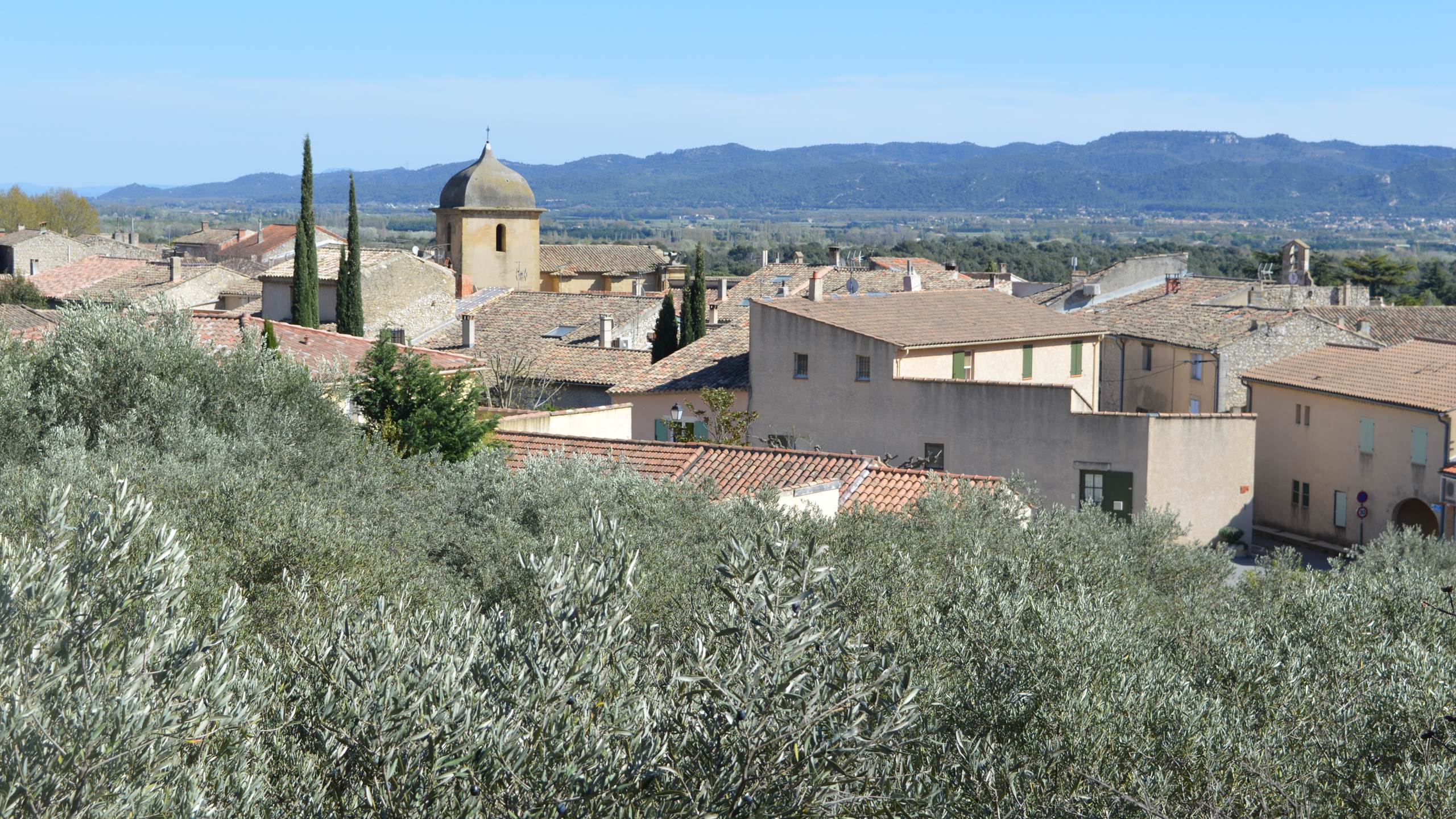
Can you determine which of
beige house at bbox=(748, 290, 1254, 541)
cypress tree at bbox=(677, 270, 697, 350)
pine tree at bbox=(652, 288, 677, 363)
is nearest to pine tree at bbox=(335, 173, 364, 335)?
pine tree at bbox=(652, 288, 677, 363)

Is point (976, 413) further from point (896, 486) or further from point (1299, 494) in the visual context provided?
point (1299, 494)

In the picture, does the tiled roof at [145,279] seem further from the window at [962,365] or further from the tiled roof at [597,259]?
the window at [962,365]

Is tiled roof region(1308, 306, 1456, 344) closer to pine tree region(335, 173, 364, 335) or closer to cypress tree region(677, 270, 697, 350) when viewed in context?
cypress tree region(677, 270, 697, 350)

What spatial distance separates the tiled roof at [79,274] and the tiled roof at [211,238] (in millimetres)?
28008

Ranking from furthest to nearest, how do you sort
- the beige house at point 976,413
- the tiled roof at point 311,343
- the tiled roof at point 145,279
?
1. the tiled roof at point 145,279
2. the beige house at point 976,413
3. the tiled roof at point 311,343

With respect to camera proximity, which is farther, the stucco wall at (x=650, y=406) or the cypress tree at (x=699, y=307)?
the cypress tree at (x=699, y=307)

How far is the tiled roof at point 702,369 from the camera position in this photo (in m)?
32.0

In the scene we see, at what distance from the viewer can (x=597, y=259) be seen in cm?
6712

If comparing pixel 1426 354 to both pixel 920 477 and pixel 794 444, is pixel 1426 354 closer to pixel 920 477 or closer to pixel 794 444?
pixel 794 444

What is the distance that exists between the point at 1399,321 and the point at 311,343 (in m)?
33.5

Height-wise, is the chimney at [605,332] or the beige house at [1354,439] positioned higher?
the chimney at [605,332]

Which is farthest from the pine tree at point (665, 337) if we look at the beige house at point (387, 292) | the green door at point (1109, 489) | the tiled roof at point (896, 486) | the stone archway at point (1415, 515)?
the tiled roof at point (896, 486)

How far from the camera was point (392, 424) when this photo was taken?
1898cm

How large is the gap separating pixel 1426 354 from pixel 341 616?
32864 millimetres
